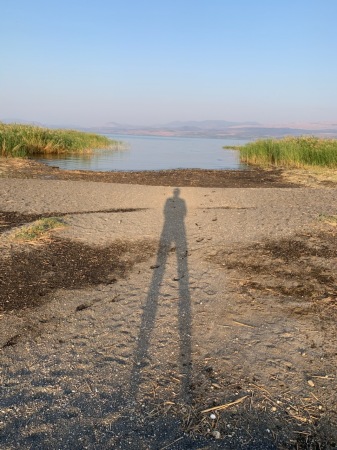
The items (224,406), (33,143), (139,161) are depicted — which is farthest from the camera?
(139,161)

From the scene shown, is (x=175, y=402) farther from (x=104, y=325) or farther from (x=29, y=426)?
(x=104, y=325)

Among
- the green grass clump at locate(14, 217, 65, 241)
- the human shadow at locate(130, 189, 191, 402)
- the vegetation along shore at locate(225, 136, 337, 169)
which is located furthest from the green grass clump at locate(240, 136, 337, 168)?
the green grass clump at locate(14, 217, 65, 241)

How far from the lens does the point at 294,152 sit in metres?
22.0

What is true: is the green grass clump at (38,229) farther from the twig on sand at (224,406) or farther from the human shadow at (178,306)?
the twig on sand at (224,406)

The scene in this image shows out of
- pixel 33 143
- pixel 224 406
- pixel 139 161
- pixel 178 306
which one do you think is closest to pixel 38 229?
pixel 178 306

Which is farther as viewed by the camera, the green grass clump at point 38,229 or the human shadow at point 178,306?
the green grass clump at point 38,229

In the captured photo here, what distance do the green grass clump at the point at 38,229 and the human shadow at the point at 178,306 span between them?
1.94 meters

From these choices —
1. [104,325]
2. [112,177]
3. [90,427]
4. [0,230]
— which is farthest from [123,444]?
[112,177]

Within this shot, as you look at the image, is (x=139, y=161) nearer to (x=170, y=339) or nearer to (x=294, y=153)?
(x=294, y=153)

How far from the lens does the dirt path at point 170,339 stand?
2485 mm

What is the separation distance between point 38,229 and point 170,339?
3.99 m

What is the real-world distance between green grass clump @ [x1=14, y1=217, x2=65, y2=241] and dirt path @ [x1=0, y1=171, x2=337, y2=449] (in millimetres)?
185

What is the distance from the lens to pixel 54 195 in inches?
428

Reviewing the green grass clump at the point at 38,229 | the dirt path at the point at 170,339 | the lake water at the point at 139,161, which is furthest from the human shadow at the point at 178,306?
the lake water at the point at 139,161
